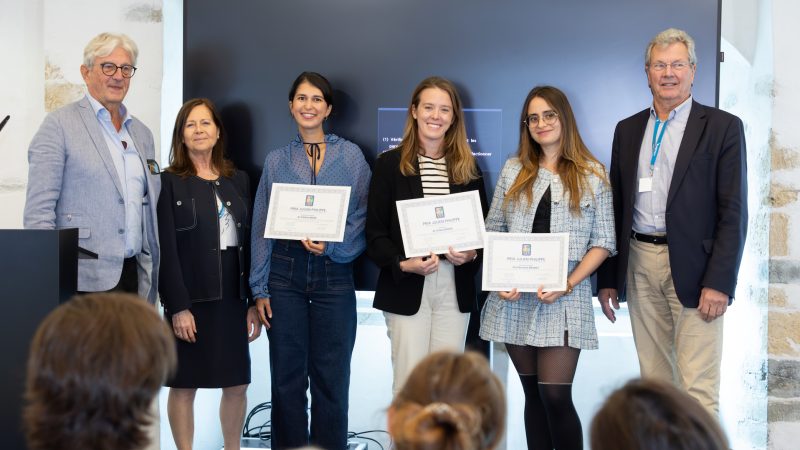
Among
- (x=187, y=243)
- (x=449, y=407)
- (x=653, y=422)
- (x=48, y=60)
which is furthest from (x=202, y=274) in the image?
(x=653, y=422)

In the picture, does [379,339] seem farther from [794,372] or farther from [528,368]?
[794,372]

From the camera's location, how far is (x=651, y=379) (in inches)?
52.6

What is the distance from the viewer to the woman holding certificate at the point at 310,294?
3504 mm

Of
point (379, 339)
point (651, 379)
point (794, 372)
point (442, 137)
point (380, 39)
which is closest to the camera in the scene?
point (651, 379)

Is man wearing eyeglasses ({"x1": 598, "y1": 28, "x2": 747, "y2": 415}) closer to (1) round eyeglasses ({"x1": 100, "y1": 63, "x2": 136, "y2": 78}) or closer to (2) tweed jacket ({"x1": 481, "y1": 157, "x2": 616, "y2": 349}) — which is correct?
(2) tweed jacket ({"x1": 481, "y1": 157, "x2": 616, "y2": 349})

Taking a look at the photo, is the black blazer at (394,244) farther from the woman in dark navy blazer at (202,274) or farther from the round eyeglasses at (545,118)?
the woman in dark navy blazer at (202,274)

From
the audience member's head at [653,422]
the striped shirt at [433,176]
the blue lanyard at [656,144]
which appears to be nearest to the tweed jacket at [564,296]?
the blue lanyard at [656,144]

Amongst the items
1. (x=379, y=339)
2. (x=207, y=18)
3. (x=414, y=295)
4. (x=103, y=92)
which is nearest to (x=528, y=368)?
(x=414, y=295)

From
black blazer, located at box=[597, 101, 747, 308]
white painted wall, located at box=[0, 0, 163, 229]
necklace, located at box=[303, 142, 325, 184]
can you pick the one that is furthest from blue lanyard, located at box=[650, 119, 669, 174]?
white painted wall, located at box=[0, 0, 163, 229]

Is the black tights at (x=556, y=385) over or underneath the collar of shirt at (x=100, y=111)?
underneath

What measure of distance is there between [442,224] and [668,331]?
1078 mm

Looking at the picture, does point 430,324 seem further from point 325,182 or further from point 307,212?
point 325,182

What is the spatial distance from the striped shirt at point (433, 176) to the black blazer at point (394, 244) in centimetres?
3

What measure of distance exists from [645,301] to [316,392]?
157 centimetres
